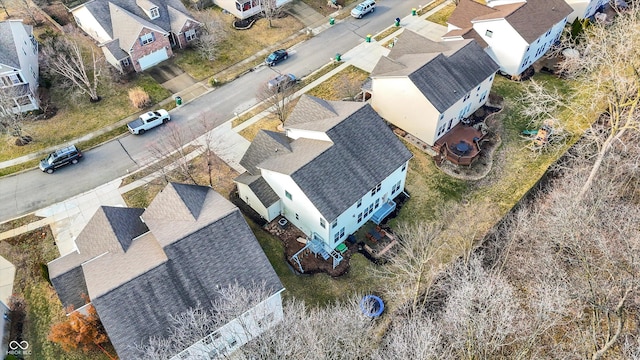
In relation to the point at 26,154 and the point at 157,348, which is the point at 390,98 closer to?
the point at 157,348

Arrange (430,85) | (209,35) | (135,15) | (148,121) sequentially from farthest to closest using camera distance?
(209,35) < (135,15) < (148,121) < (430,85)

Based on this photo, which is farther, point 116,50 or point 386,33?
point 386,33

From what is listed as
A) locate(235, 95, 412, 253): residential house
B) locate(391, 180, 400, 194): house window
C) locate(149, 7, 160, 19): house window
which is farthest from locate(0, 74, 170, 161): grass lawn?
locate(391, 180, 400, 194): house window

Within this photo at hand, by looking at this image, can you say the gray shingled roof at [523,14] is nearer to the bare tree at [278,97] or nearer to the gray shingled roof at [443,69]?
the gray shingled roof at [443,69]

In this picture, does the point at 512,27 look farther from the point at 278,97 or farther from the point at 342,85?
the point at 278,97

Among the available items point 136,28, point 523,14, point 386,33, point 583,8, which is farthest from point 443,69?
point 136,28

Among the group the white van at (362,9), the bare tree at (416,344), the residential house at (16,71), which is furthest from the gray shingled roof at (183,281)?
the white van at (362,9)
